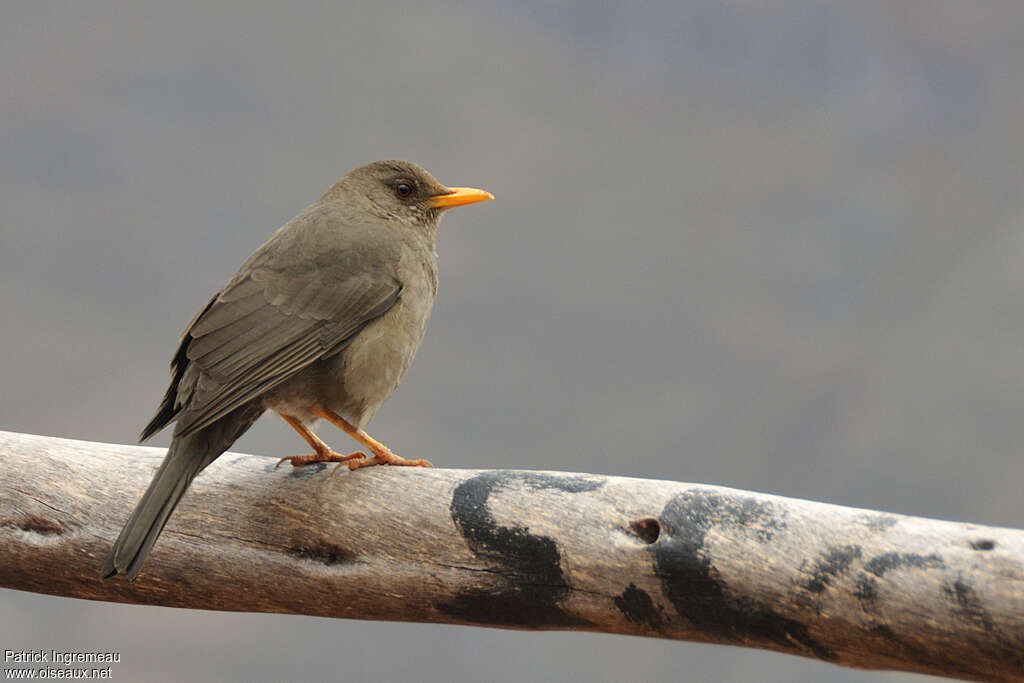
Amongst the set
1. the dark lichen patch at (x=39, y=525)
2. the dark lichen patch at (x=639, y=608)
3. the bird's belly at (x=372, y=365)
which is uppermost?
the bird's belly at (x=372, y=365)

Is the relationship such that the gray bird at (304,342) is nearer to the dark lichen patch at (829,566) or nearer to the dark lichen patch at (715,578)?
the dark lichen patch at (715,578)

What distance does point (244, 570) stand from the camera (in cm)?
332

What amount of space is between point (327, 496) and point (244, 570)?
1.17ft

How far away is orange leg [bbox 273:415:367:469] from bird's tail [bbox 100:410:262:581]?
1.04 ft

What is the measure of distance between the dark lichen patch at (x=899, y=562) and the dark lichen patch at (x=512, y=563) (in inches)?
32.3

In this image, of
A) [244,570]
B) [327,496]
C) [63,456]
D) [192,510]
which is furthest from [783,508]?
[63,456]

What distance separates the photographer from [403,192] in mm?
3982

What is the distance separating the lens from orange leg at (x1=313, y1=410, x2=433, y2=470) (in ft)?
11.3

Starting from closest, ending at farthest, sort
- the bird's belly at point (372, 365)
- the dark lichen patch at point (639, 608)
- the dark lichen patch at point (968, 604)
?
the dark lichen patch at point (968, 604), the dark lichen patch at point (639, 608), the bird's belly at point (372, 365)

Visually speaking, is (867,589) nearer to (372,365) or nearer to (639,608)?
(639,608)

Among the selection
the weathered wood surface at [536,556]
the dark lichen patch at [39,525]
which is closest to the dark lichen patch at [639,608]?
the weathered wood surface at [536,556]

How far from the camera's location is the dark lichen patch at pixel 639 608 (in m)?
2.92

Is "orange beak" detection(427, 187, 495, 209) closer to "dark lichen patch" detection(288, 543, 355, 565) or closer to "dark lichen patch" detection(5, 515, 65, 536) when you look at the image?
"dark lichen patch" detection(288, 543, 355, 565)

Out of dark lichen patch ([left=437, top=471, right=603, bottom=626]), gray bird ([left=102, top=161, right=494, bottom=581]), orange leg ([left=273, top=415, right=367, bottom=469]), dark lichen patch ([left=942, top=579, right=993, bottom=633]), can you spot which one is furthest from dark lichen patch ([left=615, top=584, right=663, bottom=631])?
orange leg ([left=273, top=415, right=367, bottom=469])
